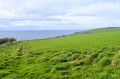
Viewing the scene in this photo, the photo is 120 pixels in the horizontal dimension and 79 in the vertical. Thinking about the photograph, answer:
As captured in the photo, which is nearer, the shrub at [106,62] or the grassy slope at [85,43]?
the shrub at [106,62]

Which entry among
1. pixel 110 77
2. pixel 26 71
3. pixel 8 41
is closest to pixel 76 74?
pixel 110 77

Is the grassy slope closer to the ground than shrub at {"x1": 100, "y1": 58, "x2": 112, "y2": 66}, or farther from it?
farther from it

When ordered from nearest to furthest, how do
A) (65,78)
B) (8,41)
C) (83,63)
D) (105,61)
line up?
(65,78)
(105,61)
(83,63)
(8,41)

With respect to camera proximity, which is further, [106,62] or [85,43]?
[85,43]

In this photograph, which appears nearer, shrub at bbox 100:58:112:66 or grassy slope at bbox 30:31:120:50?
shrub at bbox 100:58:112:66

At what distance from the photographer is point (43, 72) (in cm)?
1018

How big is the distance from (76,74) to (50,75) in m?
2.41

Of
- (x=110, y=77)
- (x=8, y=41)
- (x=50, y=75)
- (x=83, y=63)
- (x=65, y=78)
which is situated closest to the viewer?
(x=110, y=77)

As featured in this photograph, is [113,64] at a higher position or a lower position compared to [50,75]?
higher

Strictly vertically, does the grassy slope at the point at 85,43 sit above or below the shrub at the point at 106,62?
above

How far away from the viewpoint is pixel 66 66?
1070 cm

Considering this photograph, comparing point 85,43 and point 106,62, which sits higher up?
point 85,43

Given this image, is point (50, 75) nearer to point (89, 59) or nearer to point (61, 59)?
point (61, 59)

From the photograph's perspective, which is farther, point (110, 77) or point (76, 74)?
point (76, 74)
